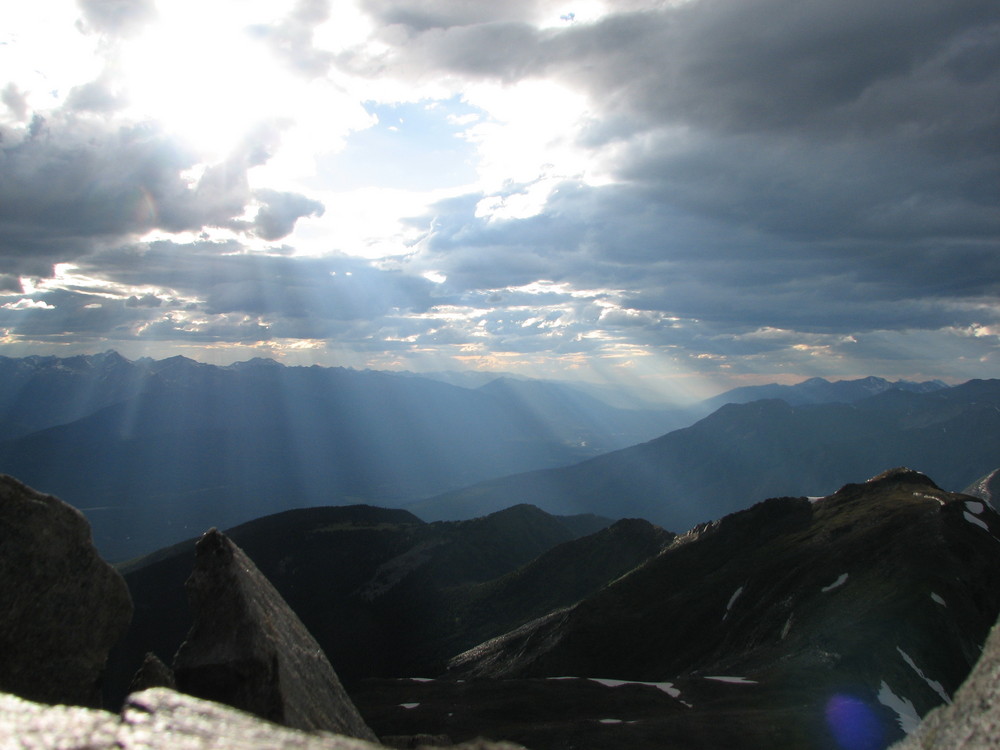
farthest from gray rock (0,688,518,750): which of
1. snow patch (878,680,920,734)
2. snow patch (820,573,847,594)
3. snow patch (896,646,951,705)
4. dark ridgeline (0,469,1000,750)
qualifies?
snow patch (820,573,847,594)

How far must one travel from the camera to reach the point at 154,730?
5715 mm

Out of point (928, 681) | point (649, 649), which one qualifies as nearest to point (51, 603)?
point (928, 681)

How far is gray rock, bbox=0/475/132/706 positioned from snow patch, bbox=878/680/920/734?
57.2 m

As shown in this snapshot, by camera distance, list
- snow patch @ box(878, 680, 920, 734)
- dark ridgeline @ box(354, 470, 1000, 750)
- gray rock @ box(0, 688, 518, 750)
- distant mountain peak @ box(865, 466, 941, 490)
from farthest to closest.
→ 1. distant mountain peak @ box(865, 466, 941, 490)
2. dark ridgeline @ box(354, 470, 1000, 750)
3. snow patch @ box(878, 680, 920, 734)
4. gray rock @ box(0, 688, 518, 750)

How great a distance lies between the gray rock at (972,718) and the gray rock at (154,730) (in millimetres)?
Result: 4124

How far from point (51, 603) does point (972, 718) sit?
25.9 meters

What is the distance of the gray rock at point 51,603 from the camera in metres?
19.7

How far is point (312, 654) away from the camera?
2388 cm

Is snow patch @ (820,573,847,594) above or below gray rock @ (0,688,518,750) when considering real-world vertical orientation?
below

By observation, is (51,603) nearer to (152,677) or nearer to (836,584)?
(152,677)

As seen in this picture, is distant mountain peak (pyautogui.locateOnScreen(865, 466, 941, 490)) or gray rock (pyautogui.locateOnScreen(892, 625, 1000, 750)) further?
distant mountain peak (pyautogui.locateOnScreen(865, 466, 941, 490))

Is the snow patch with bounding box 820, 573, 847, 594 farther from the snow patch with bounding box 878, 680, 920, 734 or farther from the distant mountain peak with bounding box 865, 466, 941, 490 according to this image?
the distant mountain peak with bounding box 865, 466, 941, 490

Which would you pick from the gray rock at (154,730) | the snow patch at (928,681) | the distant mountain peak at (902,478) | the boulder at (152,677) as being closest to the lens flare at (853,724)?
the snow patch at (928,681)

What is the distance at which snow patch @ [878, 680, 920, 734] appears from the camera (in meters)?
49.3
